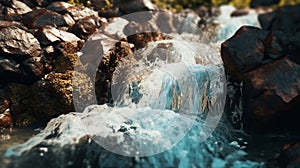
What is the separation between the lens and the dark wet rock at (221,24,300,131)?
7.23 meters

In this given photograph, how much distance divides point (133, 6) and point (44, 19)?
292cm

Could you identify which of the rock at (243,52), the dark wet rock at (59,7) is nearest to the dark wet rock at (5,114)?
the dark wet rock at (59,7)

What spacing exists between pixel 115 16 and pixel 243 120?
4556 millimetres

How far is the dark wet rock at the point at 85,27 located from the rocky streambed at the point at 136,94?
26 mm

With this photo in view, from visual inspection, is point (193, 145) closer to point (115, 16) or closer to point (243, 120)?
point (243, 120)

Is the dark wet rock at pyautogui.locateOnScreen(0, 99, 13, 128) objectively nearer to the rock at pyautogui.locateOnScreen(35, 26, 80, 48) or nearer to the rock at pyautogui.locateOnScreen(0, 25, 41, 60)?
the rock at pyautogui.locateOnScreen(0, 25, 41, 60)

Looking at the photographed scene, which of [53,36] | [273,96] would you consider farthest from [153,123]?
[53,36]

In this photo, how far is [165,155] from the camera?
615cm

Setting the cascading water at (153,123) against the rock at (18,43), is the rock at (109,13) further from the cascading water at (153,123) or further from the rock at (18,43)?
the rock at (18,43)

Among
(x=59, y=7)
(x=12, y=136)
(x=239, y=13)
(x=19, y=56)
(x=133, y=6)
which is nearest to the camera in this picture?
(x=12, y=136)

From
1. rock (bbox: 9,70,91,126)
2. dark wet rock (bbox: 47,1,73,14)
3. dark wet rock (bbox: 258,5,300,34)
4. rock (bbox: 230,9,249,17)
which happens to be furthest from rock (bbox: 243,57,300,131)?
rock (bbox: 230,9,249,17)

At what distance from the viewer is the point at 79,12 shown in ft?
31.3

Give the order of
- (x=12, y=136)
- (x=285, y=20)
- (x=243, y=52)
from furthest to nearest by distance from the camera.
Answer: (x=285, y=20) < (x=243, y=52) < (x=12, y=136)

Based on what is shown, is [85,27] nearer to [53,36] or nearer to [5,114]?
[53,36]
